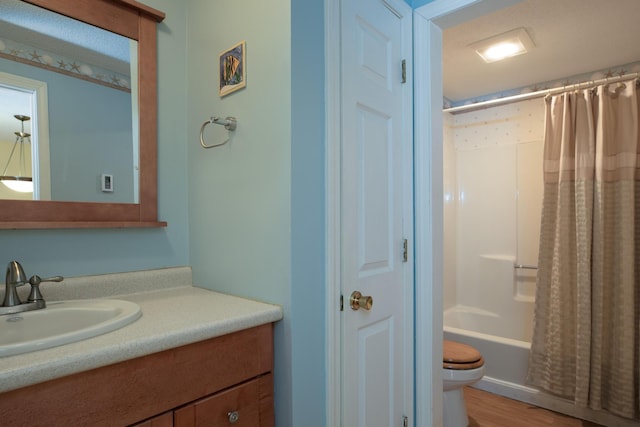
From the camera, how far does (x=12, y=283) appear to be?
0.98 m

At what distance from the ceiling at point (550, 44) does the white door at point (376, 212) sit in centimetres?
80

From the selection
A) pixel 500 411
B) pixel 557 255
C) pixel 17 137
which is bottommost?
pixel 500 411

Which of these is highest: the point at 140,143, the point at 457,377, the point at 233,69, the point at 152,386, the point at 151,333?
the point at 233,69

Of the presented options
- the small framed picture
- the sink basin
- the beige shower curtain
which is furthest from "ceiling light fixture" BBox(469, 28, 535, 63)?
the sink basin

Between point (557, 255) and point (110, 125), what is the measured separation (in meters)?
2.63

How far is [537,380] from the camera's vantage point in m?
2.28

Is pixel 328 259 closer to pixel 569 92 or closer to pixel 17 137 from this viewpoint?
pixel 17 137

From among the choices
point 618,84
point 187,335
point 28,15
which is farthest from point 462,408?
point 28,15

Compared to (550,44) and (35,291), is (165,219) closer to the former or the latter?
(35,291)

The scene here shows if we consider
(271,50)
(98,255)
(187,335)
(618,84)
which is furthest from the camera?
(618,84)

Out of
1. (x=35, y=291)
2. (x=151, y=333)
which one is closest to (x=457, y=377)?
(x=151, y=333)

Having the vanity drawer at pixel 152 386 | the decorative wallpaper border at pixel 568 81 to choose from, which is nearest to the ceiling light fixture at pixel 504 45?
A: the decorative wallpaper border at pixel 568 81

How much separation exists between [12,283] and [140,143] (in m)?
0.61

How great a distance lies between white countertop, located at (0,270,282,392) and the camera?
65cm
